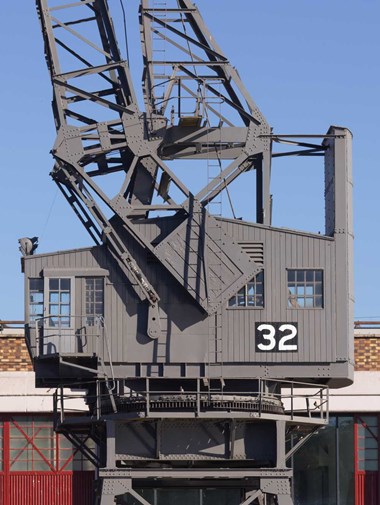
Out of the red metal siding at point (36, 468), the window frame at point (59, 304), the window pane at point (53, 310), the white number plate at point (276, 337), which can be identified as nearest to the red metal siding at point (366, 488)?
the red metal siding at point (36, 468)

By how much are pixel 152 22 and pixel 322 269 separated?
30.2ft

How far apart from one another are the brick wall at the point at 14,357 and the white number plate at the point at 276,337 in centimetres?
2222

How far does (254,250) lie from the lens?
2003 inches

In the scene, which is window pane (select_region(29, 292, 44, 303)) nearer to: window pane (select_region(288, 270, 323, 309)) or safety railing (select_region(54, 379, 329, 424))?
safety railing (select_region(54, 379, 329, 424))

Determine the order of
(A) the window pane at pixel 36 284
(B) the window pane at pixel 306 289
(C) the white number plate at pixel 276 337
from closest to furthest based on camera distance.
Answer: (C) the white number plate at pixel 276 337 → (B) the window pane at pixel 306 289 → (A) the window pane at pixel 36 284

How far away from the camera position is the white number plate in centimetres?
5044

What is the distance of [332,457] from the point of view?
2864 inches

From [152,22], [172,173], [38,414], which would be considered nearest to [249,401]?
[172,173]

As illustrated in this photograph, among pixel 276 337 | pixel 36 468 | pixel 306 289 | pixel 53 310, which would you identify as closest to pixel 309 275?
pixel 306 289

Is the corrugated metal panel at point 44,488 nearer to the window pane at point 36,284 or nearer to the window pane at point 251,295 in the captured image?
the window pane at point 36,284

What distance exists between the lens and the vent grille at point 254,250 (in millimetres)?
50812

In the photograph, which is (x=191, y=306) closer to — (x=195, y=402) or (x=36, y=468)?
(x=195, y=402)

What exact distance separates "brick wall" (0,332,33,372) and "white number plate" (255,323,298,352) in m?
22.2

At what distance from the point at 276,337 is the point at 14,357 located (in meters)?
22.7
